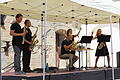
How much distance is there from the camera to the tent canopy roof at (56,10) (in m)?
9.32

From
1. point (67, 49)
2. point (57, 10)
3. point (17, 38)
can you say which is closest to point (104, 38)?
point (67, 49)

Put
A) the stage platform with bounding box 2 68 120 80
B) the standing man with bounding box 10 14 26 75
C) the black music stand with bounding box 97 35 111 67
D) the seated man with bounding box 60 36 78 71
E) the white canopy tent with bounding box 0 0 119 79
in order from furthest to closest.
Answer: the black music stand with bounding box 97 35 111 67
the seated man with bounding box 60 36 78 71
the white canopy tent with bounding box 0 0 119 79
the standing man with bounding box 10 14 26 75
the stage platform with bounding box 2 68 120 80

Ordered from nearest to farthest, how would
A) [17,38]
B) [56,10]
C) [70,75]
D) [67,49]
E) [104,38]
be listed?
[17,38], [70,75], [67,49], [104,38], [56,10]

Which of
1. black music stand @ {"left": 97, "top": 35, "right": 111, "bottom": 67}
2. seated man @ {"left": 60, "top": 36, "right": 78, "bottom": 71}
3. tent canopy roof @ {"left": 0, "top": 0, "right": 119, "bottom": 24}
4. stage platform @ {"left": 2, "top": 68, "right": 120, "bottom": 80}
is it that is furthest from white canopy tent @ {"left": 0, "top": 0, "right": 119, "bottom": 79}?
stage platform @ {"left": 2, "top": 68, "right": 120, "bottom": 80}

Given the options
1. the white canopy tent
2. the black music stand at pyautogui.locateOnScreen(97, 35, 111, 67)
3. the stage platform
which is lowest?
the stage platform

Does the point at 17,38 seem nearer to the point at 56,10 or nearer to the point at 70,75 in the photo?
the point at 70,75

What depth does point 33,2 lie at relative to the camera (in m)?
9.30

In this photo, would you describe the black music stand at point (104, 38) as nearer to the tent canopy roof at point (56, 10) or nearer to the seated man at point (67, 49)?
the tent canopy roof at point (56, 10)

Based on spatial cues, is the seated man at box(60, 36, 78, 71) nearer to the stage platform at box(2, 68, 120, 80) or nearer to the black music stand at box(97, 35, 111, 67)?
the stage platform at box(2, 68, 120, 80)

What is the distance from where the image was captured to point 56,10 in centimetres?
1077

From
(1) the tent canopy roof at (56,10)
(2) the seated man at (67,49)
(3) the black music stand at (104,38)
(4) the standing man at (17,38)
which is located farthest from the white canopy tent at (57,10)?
(2) the seated man at (67,49)

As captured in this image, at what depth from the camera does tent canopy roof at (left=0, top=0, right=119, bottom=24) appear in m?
9.32

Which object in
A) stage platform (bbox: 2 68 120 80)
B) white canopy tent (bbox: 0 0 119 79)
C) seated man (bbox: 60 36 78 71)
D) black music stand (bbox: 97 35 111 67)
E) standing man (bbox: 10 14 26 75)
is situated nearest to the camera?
stage platform (bbox: 2 68 120 80)

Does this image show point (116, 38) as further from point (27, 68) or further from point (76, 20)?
point (27, 68)
